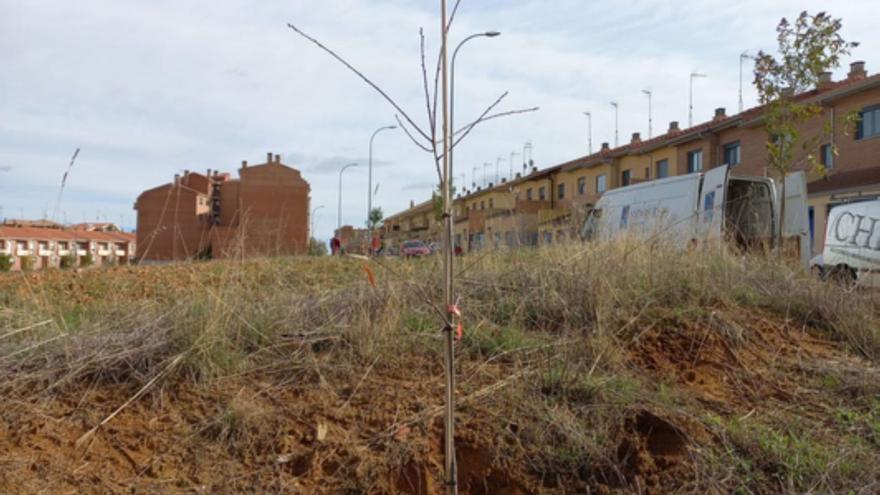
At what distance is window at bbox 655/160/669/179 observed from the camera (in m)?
33.3

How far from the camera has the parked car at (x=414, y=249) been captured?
5969mm

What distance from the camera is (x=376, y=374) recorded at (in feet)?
12.7

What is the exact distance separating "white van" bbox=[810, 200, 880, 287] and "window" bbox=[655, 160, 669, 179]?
20983mm

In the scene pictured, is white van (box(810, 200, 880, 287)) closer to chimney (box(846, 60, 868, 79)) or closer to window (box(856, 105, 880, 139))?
window (box(856, 105, 880, 139))

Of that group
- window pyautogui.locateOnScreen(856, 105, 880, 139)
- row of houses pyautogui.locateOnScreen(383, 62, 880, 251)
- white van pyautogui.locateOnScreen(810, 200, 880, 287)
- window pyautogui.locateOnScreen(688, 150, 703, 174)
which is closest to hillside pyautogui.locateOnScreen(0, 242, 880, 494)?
row of houses pyautogui.locateOnScreen(383, 62, 880, 251)

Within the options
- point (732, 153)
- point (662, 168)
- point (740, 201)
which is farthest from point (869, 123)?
point (740, 201)

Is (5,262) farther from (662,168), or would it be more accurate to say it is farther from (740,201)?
(662,168)

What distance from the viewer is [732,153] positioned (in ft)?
95.6

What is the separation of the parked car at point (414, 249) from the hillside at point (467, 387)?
1.87ft

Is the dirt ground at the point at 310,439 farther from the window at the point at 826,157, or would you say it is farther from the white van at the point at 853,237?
the window at the point at 826,157

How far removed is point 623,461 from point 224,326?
2482mm

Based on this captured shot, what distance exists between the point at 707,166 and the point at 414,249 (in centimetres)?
2696

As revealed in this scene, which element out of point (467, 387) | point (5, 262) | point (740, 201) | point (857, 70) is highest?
point (857, 70)

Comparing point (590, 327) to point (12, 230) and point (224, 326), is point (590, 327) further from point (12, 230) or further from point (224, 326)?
point (12, 230)
